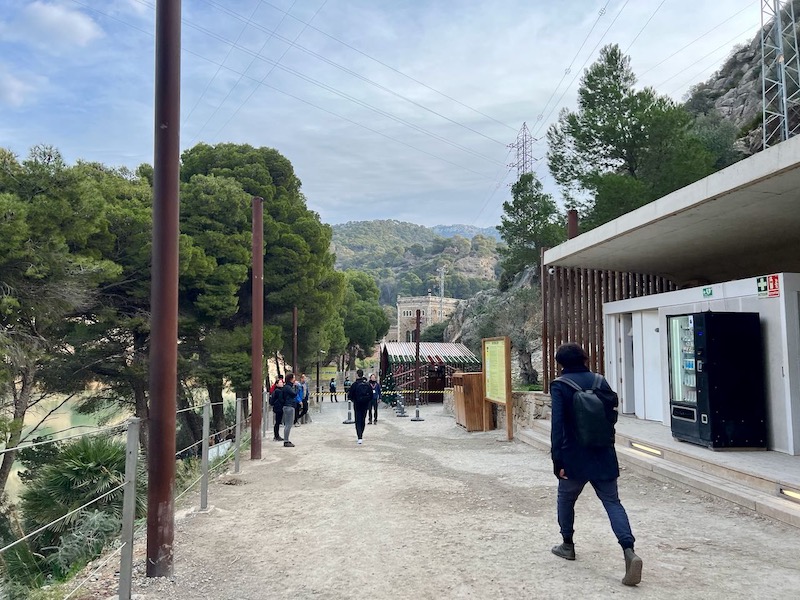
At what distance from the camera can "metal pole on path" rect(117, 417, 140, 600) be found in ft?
13.3

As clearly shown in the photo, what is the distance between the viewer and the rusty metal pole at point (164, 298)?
15.3ft

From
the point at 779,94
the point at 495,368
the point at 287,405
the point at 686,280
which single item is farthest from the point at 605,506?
the point at 779,94

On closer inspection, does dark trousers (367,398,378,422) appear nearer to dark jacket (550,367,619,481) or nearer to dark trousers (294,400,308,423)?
dark trousers (294,400,308,423)

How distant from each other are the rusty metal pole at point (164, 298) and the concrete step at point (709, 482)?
5385 mm

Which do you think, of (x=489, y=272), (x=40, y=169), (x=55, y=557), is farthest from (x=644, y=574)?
(x=489, y=272)

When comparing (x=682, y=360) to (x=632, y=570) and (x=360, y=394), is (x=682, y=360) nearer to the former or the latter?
(x=632, y=570)

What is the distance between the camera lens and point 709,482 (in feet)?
22.4

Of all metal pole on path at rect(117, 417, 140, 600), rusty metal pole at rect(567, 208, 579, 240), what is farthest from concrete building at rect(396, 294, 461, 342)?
metal pole on path at rect(117, 417, 140, 600)

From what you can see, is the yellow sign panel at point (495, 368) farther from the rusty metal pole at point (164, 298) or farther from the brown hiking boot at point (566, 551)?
the rusty metal pole at point (164, 298)

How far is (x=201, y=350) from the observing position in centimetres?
2217

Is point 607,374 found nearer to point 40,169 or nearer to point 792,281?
point 792,281

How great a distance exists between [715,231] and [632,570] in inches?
293

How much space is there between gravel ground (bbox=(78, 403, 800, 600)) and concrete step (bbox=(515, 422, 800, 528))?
0.11 m

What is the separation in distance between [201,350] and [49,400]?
501 centimetres
